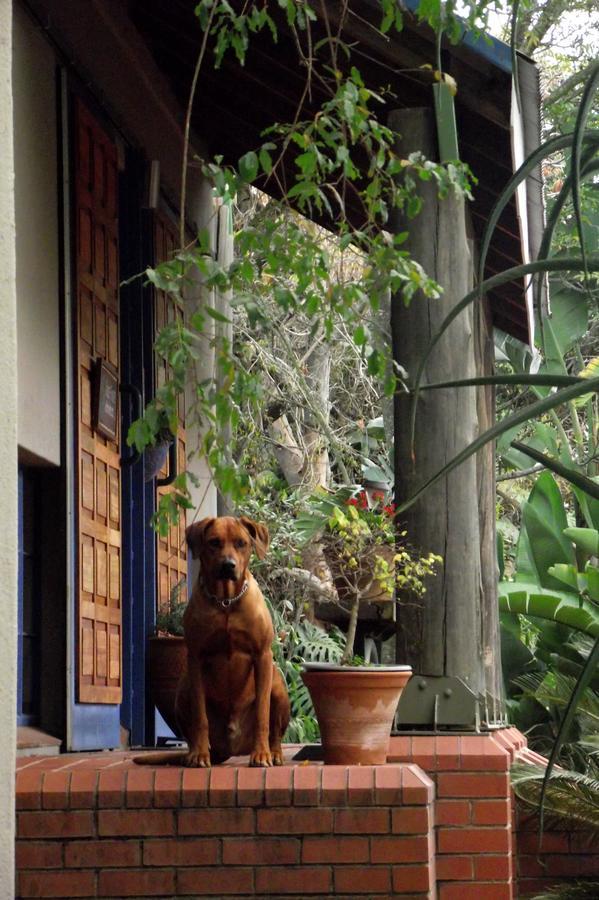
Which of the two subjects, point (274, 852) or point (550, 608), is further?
point (550, 608)

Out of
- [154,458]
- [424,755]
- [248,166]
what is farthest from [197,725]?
[154,458]

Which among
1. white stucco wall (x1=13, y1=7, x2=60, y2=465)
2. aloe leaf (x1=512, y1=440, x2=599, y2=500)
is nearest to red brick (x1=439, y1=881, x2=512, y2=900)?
white stucco wall (x1=13, y1=7, x2=60, y2=465)

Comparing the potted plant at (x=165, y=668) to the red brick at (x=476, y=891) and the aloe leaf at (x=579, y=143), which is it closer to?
the red brick at (x=476, y=891)

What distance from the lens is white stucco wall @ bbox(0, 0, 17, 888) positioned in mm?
3273

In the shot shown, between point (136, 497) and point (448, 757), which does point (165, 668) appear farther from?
point (448, 757)

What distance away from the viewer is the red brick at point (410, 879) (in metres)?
4.16

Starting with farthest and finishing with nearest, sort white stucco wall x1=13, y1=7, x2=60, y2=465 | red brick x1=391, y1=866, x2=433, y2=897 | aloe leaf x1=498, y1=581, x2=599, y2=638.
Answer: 1. aloe leaf x1=498, y1=581, x2=599, y2=638
2. white stucco wall x1=13, y1=7, x2=60, y2=465
3. red brick x1=391, y1=866, x2=433, y2=897

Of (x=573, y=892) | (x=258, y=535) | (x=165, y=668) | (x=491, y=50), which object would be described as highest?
(x=491, y=50)

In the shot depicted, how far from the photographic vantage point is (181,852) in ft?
13.9

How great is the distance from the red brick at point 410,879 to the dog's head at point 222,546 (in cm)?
109

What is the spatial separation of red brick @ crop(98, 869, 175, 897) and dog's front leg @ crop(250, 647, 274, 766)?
1.67 ft

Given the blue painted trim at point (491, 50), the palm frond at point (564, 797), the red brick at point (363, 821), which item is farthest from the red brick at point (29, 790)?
the blue painted trim at point (491, 50)

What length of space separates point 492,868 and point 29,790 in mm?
1664

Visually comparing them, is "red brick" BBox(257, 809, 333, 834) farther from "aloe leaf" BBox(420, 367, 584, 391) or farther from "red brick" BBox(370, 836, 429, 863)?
"aloe leaf" BBox(420, 367, 584, 391)
